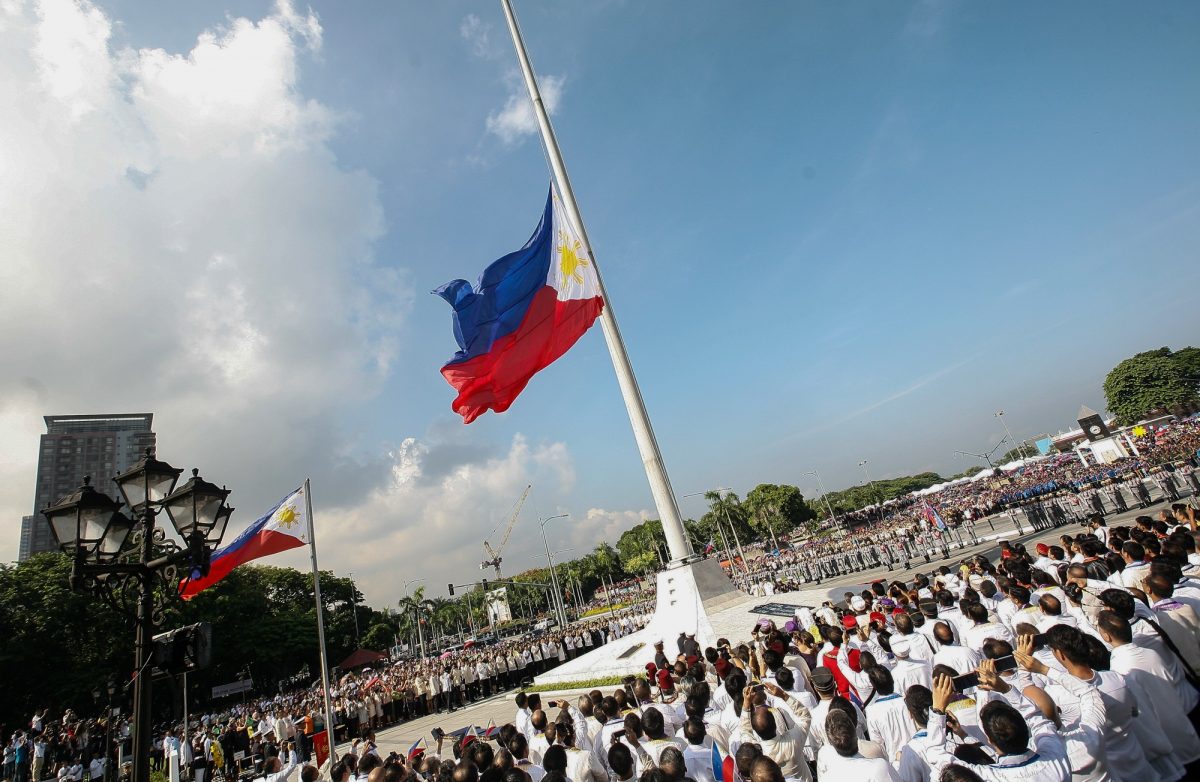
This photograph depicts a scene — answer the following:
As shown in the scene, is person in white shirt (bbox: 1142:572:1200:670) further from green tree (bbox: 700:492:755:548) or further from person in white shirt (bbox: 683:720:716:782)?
green tree (bbox: 700:492:755:548)

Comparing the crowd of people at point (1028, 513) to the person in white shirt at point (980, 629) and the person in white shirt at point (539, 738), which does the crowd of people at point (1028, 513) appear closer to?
the person in white shirt at point (980, 629)

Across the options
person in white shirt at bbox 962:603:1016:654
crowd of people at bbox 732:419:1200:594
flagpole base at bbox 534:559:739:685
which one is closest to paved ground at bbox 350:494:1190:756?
crowd of people at bbox 732:419:1200:594

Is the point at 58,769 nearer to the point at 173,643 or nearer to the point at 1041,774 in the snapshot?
the point at 173,643

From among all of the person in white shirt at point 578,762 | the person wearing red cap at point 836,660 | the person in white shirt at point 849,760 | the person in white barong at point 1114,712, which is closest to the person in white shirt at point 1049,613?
the person in white barong at point 1114,712

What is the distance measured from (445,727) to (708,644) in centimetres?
978

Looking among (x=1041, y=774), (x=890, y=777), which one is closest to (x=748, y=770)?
(x=890, y=777)

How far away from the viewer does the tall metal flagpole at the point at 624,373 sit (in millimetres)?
15070

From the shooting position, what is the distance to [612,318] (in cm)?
1611

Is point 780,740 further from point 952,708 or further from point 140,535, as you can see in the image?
point 140,535

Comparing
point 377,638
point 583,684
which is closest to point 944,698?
point 583,684

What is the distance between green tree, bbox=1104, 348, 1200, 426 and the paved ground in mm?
53089

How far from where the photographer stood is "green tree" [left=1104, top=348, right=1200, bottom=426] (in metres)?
61.2

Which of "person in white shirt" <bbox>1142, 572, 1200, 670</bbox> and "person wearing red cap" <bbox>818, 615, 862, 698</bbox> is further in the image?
"person wearing red cap" <bbox>818, 615, 862, 698</bbox>

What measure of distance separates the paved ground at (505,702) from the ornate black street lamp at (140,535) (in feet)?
33.1
